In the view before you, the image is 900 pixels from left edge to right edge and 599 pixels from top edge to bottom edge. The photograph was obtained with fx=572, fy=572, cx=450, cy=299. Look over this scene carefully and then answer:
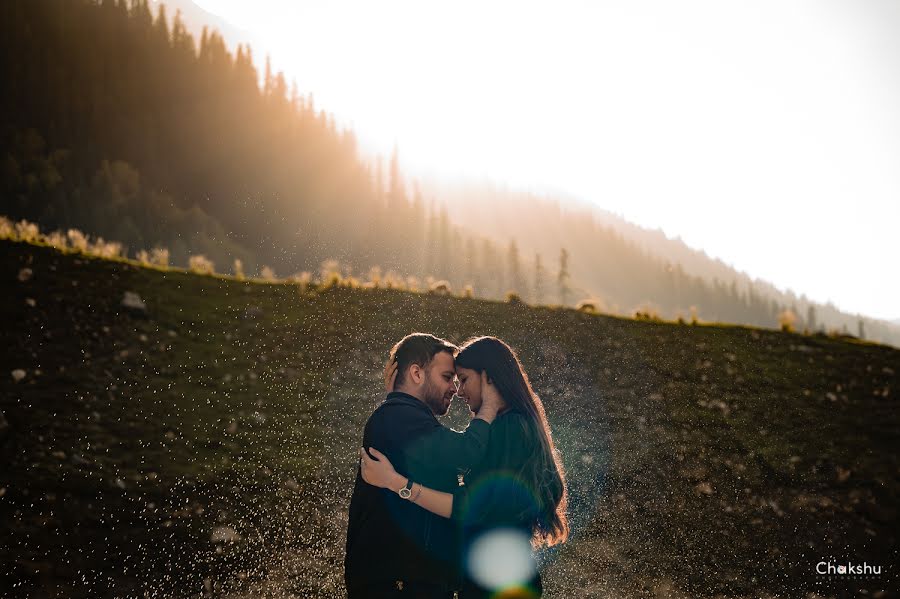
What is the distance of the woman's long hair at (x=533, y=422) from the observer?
13.6ft

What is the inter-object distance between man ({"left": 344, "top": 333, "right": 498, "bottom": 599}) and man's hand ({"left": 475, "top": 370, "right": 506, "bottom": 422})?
0.38 ft

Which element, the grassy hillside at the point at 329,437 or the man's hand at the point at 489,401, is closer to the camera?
the man's hand at the point at 489,401

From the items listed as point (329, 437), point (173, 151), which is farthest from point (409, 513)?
point (173, 151)

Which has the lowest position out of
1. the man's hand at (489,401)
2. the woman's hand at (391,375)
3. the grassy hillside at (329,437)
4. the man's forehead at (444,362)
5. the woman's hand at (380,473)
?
the grassy hillside at (329,437)

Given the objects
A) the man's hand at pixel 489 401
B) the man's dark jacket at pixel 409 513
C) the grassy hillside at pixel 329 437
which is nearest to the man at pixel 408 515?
the man's dark jacket at pixel 409 513

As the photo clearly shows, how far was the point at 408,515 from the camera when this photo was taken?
3816mm

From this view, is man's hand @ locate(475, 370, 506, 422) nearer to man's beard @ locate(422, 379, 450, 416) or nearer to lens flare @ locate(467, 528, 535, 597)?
man's beard @ locate(422, 379, 450, 416)

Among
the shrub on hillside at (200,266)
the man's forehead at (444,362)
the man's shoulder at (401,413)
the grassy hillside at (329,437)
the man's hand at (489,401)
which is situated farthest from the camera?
the shrub on hillside at (200,266)

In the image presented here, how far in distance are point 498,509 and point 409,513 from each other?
597mm

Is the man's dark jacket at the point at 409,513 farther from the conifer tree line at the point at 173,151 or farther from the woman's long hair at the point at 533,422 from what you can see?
the conifer tree line at the point at 173,151

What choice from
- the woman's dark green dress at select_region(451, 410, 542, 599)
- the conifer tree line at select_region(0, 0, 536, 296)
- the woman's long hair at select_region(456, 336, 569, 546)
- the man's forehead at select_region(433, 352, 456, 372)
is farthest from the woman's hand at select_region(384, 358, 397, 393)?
the conifer tree line at select_region(0, 0, 536, 296)

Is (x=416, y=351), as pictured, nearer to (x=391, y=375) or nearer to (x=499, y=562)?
(x=391, y=375)

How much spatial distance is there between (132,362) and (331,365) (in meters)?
3.85

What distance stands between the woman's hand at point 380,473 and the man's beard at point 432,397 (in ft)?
1.77
